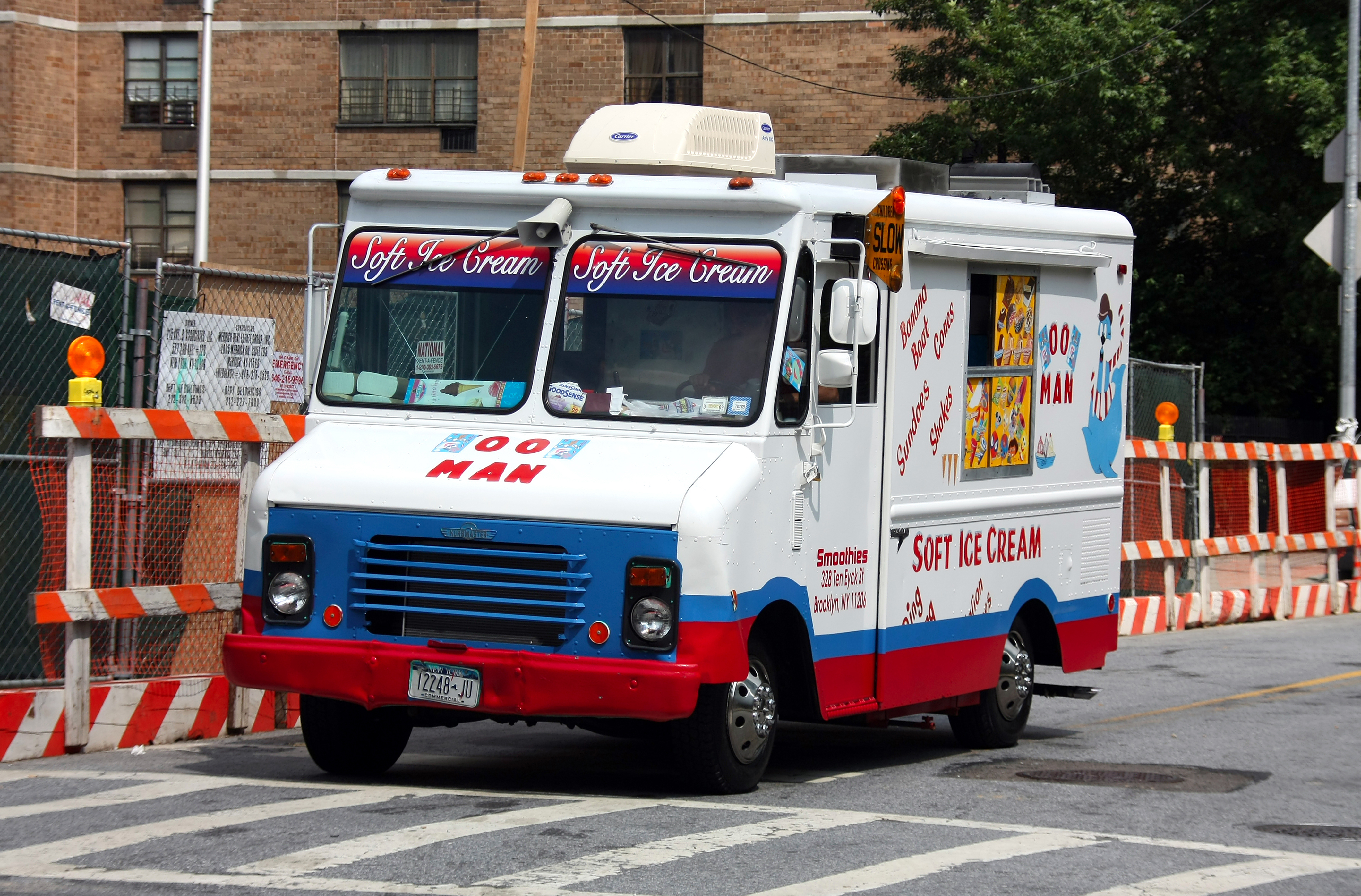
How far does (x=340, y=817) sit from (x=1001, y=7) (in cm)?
2541

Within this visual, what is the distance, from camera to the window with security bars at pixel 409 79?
40531 millimetres

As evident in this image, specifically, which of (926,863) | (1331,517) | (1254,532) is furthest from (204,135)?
(926,863)

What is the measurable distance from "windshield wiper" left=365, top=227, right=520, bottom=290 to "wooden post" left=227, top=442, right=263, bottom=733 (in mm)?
2077

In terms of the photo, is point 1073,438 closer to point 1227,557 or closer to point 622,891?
point 622,891

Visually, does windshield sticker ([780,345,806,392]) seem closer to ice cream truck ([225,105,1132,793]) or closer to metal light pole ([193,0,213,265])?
ice cream truck ([225,105,1132,793])

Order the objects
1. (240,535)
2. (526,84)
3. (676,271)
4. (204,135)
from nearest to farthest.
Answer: (676,271)
(240,535)
(526,84)
(204,135)

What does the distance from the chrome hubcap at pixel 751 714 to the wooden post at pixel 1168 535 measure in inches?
420

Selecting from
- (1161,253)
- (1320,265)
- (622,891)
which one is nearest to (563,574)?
(622,891)

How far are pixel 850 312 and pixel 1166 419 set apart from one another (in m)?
11.3

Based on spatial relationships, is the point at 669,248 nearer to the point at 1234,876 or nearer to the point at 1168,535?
the point at 1234,876

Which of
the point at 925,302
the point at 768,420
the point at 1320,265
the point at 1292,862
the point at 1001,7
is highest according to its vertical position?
the point at 1001,7

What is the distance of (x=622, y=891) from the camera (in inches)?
247

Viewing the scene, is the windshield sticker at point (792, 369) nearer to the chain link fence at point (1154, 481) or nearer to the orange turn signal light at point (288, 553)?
the orange turn signal light at point (288, 553)

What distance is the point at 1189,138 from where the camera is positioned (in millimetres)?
30281
